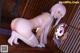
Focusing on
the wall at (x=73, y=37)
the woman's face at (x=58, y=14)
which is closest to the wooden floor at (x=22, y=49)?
the wall at (x=73, y=37)

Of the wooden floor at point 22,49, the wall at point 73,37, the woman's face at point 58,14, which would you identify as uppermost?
the woman's face at point 58,14

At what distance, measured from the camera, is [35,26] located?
0.87 metres

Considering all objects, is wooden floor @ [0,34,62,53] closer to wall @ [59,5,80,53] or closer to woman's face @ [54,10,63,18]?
wall @ [59,5,80,53]

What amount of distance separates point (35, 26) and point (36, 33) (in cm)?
5

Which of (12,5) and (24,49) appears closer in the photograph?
(24,49)

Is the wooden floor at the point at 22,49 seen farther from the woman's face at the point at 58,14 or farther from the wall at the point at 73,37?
the woman's face at the point at 58,14

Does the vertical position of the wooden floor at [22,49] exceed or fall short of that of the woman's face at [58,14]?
it falls short

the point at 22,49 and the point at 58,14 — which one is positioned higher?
the point at 58,14

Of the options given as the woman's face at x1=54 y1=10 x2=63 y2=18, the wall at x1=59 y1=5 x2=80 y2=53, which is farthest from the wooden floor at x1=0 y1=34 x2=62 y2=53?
the woman's face at x1=54 y1=10 x2=63 y2=18

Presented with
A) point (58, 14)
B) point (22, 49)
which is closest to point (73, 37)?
point (58, 14)

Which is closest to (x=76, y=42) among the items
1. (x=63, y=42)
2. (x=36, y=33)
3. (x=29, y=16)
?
(x=63, y=42)

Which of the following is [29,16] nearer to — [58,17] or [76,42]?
[58,17]

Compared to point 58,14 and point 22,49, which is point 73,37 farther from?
point 22,49

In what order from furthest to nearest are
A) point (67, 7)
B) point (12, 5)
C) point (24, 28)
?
point (12, 5) < point (67, 7) < point (24, 28)
